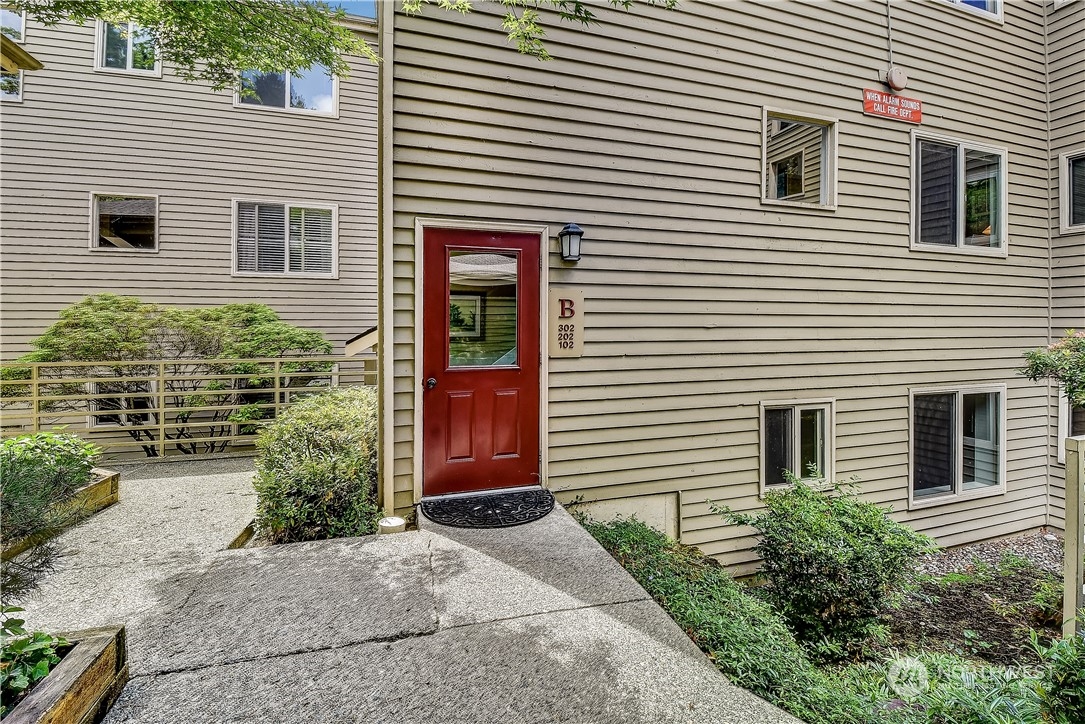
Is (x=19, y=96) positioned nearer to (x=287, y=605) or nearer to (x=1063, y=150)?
(x=287, y=605)

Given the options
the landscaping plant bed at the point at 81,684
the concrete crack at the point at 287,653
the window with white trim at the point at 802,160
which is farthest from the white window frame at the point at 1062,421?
the landscaping plant bed at the point at 81,684

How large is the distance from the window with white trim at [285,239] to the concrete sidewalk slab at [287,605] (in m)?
5.78

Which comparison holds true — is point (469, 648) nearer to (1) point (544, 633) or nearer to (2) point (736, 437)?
(1) point (544, 633)

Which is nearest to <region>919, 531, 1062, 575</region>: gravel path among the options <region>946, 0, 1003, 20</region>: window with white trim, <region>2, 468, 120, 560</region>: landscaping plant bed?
<region>946, 0, 1003, 20</region>: window with white trim

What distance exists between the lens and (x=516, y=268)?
4062 millimetres

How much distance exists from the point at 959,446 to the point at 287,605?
7348 millimetres

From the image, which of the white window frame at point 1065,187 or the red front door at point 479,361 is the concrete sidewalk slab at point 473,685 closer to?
the red front door at point 479,361

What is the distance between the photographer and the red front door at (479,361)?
383cm

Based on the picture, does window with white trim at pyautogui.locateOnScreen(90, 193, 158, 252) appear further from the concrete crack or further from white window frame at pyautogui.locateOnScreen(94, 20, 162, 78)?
the concrete crack

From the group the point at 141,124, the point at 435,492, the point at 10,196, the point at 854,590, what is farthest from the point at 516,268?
the point at 10,196

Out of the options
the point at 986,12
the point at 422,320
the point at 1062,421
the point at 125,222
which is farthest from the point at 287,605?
the point at 986,12

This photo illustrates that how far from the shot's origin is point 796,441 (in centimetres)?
517

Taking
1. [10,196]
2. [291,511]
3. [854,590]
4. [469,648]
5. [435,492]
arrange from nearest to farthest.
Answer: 1. [469,648]
2. [291,511]
3. [854,590]
4. [435,492]
5. [10,196]

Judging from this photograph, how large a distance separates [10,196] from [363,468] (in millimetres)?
7603
